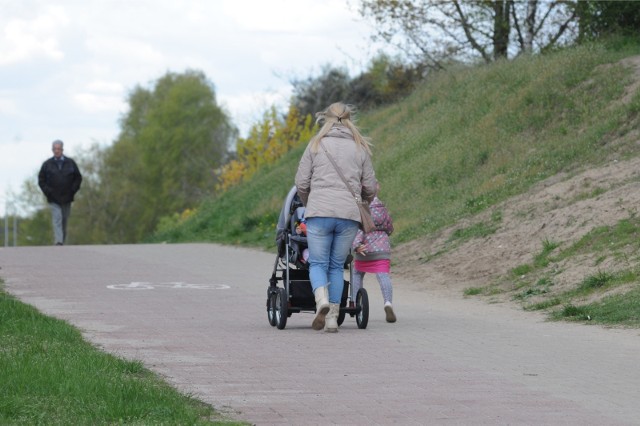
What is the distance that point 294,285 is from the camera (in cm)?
1288

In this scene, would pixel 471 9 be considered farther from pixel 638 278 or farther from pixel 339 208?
pixel 339 208

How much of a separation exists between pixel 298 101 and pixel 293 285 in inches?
1759

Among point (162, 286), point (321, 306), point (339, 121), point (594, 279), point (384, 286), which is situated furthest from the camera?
point (162, 286)

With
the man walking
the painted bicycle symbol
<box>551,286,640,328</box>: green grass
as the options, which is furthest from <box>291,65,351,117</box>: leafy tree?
<box>551,286,640,328</box>: green grass

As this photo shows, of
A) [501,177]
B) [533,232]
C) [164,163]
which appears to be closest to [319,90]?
[501,177]

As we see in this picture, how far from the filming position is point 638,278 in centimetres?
1473

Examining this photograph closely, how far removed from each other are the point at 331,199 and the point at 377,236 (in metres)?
1.33

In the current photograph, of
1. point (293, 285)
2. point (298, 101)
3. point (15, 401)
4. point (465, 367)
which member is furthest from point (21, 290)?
point (298, 101)

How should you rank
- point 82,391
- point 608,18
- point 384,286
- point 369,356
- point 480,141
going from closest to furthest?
point 82,391 < point 369,356 < point 384,286 < point 480,141 < point 608,18

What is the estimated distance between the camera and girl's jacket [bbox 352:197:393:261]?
43.7ft

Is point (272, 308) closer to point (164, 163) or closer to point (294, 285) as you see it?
point (294, 285)

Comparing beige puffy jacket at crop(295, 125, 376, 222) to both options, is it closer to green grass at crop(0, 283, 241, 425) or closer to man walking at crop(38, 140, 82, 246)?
green grass at crop(0, 283, 241, 425)

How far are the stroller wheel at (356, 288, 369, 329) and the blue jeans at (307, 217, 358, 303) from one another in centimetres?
21

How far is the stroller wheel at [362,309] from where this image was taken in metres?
12.5
